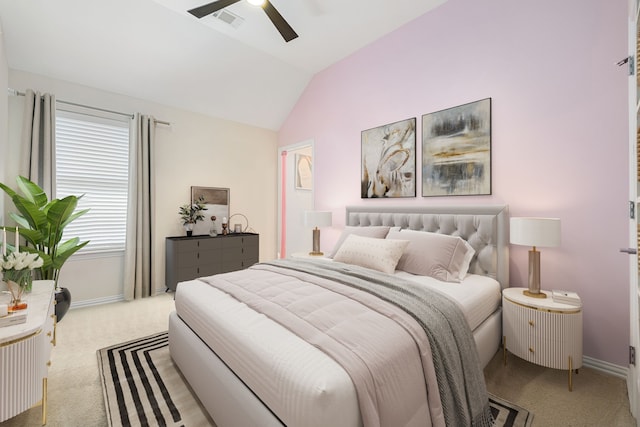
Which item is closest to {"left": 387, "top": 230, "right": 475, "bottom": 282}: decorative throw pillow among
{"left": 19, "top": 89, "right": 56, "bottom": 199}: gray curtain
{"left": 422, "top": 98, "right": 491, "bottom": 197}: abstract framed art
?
{"left": 422, "top": 98, "right": 491, "bottom": 197}: abstract framed art

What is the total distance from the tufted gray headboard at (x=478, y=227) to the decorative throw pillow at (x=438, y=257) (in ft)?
0.37

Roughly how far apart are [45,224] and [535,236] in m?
4.24

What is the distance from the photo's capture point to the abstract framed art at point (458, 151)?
2.68m

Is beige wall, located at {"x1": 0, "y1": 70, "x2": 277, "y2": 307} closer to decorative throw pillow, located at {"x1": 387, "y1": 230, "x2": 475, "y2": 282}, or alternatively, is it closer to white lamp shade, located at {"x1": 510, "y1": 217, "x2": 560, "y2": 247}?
decorative throw pillow, located at {"x1": 387, "y1": 230, "x2": 475, "y2": 282}

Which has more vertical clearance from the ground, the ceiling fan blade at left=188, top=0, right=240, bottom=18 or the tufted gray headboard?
the ceiling fan blade at left=188, top=0, right=240, bottom=18

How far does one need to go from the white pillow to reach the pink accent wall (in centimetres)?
83

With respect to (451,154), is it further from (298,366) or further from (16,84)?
(16,84)

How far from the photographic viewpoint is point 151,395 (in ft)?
5.94

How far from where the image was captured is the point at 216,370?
4.94 feet

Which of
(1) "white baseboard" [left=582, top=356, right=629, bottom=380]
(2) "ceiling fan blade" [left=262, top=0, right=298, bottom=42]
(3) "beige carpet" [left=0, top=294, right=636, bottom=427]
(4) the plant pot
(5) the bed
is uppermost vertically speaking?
(2) "ceiling fan blade" [left=262, top=0, right=298, bottom=42]

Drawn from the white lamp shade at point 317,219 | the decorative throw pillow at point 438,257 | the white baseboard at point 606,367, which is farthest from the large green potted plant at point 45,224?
the white baseboard at point 606,367

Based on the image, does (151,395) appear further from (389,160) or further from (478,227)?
(389,160)

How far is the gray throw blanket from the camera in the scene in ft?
4.45

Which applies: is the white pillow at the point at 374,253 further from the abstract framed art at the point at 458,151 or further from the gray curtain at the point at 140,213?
the gray curtain at the point at 140,213
